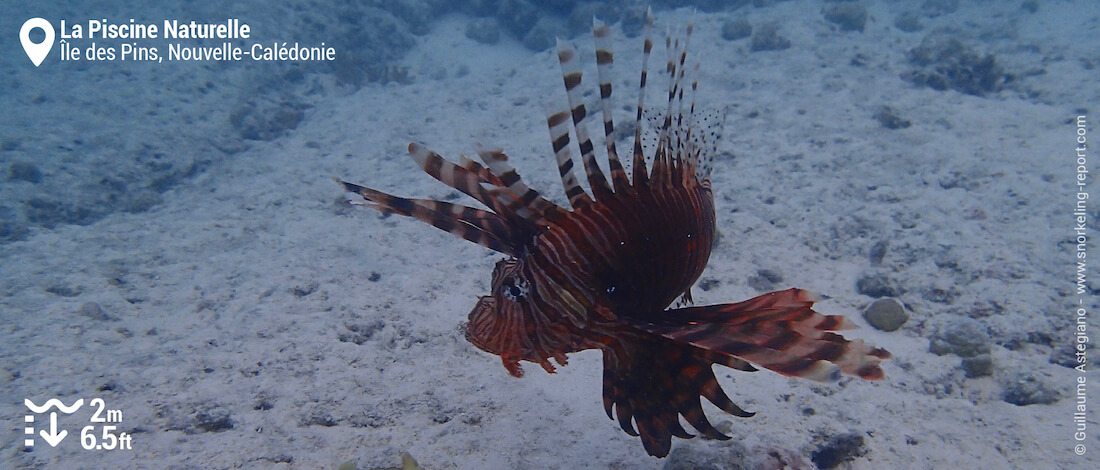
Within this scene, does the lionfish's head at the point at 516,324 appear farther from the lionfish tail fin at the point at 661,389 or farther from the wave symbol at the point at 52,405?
the wave symbol at the point at 52,405

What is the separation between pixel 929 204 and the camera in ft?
19.3

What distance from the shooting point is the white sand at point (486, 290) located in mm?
3039

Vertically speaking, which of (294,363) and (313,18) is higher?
(313,18)

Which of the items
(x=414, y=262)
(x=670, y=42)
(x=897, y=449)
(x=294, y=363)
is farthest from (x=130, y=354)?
(x=897, y=449)

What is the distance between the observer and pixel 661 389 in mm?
2186

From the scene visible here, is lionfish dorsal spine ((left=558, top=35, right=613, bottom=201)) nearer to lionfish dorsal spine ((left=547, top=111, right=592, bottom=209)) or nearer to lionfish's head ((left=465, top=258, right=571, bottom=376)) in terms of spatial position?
lionfish dorsal spine ((left=547, top=111, right=592, bottom=209))

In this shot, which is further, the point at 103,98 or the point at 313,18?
the point at 313,18

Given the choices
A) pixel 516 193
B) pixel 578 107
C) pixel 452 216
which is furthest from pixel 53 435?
pixel 578 107

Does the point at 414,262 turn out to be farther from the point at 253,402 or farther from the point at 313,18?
the point at 313,18

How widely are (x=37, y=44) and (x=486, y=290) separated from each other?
628 inches

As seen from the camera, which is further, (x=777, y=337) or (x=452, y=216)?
(x=452, y=216)

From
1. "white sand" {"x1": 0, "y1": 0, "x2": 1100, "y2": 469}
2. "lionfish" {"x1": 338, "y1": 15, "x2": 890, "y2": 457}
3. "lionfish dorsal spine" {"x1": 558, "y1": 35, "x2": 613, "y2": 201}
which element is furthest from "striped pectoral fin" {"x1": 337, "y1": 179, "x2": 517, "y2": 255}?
"white sand" {"x1": 0, "y1": 0, "x2": 1100, "y2": 469}

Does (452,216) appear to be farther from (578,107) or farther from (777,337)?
(777,337)

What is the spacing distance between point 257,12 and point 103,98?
16.5ft
